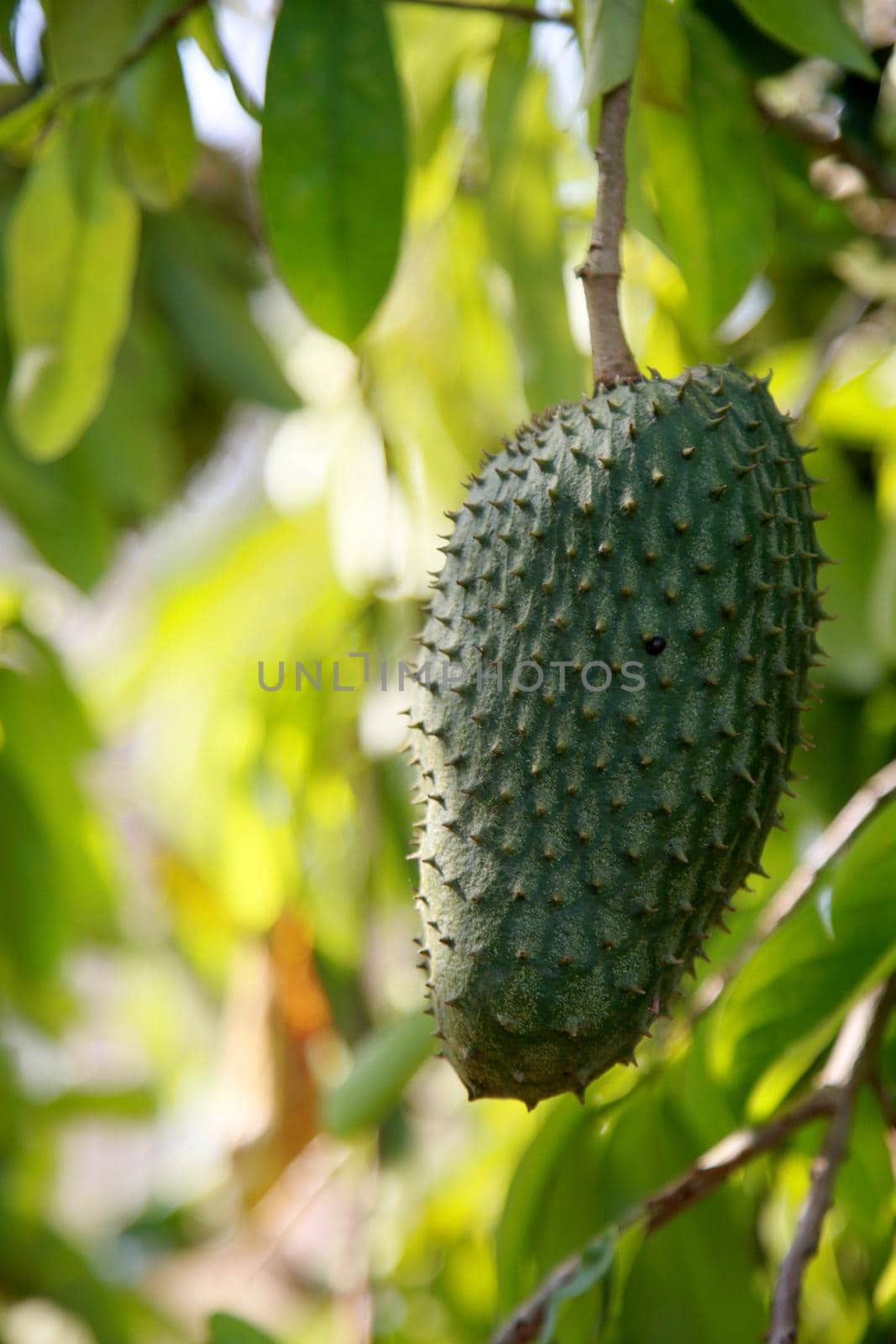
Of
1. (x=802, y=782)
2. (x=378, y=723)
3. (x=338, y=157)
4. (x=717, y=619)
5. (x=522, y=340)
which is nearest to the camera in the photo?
(x=717, y=619)

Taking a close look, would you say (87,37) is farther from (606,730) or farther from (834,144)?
(606,730)

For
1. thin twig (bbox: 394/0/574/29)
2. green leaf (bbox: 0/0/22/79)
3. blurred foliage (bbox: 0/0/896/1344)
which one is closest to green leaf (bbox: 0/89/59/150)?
Answer: blurred foliage (bbox: 0/0/896/1344)

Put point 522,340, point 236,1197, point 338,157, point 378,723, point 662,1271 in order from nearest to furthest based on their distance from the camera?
point 338,157 → point 662,1271 → point 522,340 → point 378,723 → point 236,1197

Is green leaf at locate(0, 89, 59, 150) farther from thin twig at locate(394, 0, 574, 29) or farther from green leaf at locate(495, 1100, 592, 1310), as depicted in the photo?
green leaf at locate(495, 1100, 592, 1310)

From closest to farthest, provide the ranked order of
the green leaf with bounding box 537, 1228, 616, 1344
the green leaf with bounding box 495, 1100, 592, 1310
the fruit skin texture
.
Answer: the fruit skin texture → the green leaf with bounding box 537, 1228, 616, 1344 → the green leaf with bounding box 495, 1100, 592, 1310

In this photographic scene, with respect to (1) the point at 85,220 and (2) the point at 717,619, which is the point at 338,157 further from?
(2) the point at 717,619

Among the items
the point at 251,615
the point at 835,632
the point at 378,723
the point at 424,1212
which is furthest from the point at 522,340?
the point at 424,1212
